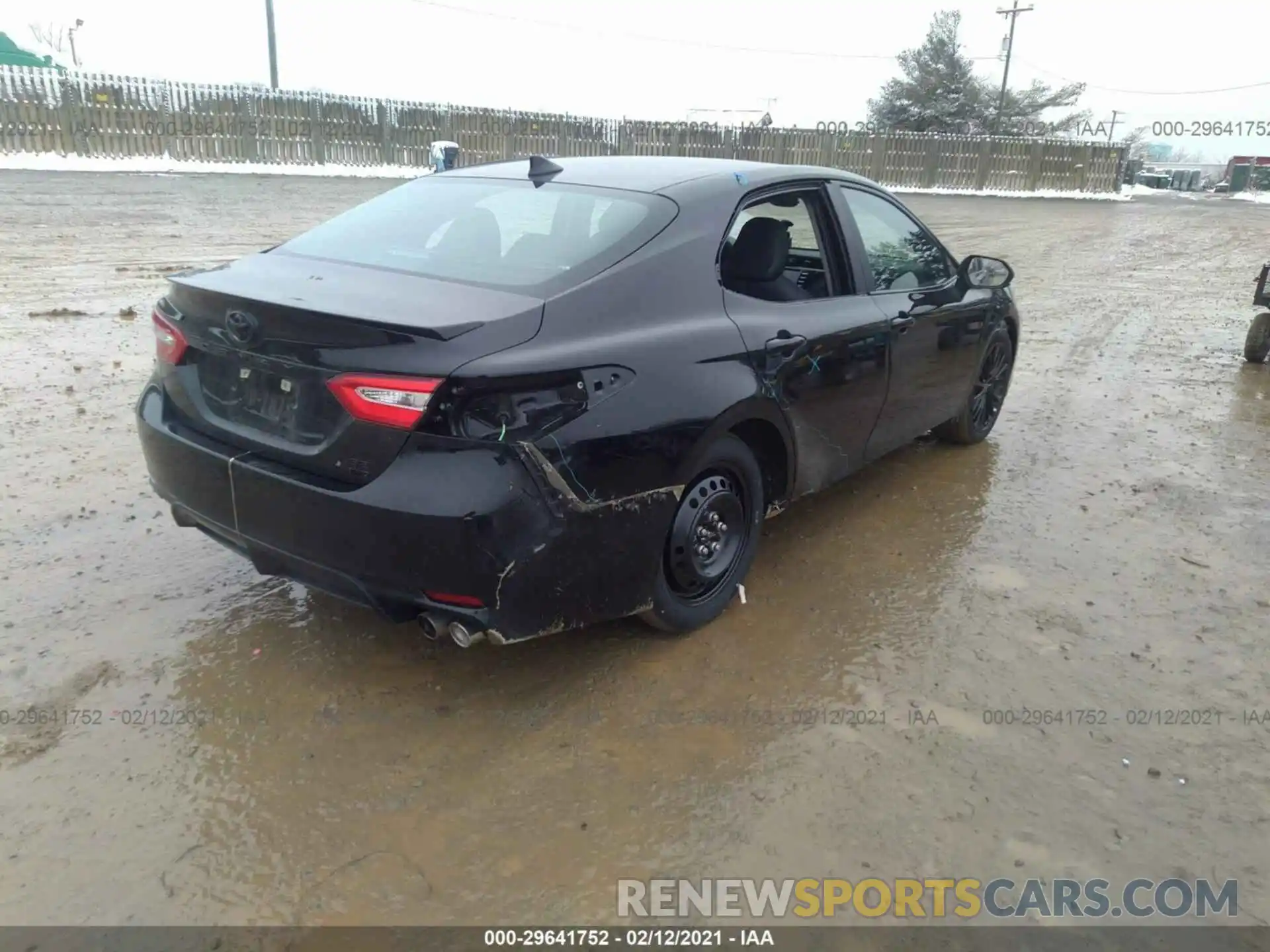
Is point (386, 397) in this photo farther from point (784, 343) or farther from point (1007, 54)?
point (1007, 54)

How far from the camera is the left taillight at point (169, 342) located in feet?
9.62

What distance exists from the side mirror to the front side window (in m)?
0.08

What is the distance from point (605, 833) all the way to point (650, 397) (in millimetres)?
1231

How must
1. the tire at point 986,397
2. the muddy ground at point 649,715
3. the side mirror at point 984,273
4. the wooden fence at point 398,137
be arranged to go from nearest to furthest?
the muddy ground at point 649,715
the side mirror at point 984,273
the tire at point 986,397
the wooden fence at point 398,137

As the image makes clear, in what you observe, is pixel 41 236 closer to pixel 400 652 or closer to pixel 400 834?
pixel 400 652

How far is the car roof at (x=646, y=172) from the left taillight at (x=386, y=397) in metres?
1.33

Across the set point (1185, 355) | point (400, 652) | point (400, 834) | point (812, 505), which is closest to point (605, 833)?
point (400, 834)

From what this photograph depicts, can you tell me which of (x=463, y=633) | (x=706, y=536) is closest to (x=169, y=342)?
(x=463, y=633)

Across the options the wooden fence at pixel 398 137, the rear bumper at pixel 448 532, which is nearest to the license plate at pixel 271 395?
the rear bumper at pixel 448 532

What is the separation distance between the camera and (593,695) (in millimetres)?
2947

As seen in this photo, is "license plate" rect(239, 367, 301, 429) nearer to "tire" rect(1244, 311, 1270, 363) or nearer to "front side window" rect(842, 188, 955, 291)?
"front side window" rect(842, 188, 955, 291)

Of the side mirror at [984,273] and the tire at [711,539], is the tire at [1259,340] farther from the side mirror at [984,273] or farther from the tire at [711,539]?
the tire at [711,539]

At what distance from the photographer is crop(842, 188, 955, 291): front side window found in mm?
4035

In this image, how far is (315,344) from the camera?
8.16 ft
